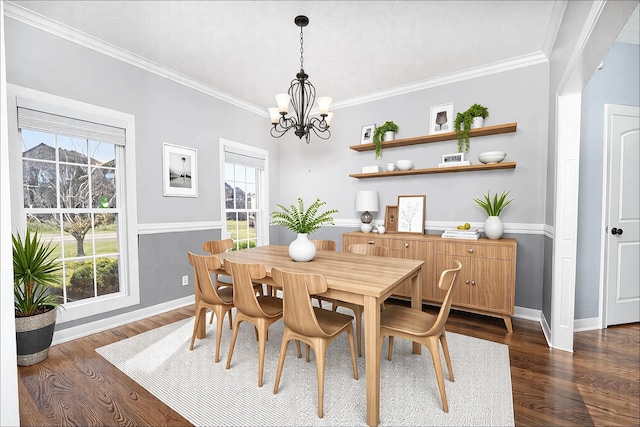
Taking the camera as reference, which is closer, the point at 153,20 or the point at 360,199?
the point at 153,20

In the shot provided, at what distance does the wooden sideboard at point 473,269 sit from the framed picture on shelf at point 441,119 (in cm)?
133

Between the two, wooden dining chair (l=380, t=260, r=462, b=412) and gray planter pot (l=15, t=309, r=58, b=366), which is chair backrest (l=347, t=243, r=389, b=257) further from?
gray planter pot (l=15, t=309, r=58, b=366)

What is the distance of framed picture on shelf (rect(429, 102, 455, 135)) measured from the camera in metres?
3.55

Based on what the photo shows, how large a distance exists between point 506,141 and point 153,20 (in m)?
3.65

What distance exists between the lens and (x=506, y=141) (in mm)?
3246

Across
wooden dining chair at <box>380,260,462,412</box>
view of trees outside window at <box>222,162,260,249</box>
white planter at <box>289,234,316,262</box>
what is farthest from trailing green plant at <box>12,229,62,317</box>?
wooden dining chair at <box>380,260,462,412</box>

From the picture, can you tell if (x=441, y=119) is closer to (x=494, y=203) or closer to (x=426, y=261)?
(x=494, y=203)

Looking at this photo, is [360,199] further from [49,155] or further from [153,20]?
[49,155]

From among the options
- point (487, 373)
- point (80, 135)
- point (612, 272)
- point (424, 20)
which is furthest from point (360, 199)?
point (80, 135)

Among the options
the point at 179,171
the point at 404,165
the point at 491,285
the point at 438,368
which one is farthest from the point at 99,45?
the point at 491,285

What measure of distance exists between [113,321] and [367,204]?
122 inches

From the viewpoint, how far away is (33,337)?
226 centimetres

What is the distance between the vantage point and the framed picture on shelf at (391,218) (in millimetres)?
3908

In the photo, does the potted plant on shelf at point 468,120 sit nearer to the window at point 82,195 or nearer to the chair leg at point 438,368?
the chair leg at point 438,368
